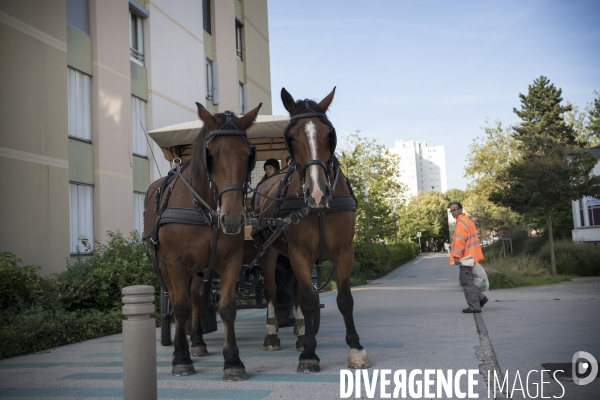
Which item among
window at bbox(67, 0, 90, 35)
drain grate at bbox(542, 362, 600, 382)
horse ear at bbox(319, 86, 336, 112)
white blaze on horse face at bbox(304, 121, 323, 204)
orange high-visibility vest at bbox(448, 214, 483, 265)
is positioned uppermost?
window at bbox(67, 0, 90, 35)

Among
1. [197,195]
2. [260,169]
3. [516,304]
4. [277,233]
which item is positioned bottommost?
[516,304]

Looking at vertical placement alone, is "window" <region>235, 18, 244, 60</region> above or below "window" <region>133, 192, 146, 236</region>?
above

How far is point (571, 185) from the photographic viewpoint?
20.2 metres

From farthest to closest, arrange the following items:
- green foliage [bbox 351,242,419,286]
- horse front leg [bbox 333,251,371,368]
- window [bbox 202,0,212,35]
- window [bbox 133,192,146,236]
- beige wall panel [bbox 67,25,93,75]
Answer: green foliage [bbox 351,242,419,286], window [bbox 202,0,212,35], window [bbox 133,192,146,236], beige wall panel [bbox 67,25,93,75], horse front leg [bbox 333,251,371,368]

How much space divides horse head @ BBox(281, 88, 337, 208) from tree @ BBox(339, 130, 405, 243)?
73.6 ft

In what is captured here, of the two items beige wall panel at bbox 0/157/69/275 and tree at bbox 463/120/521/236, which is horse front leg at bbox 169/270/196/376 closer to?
beige wall panel at bbox 0/157/69/275

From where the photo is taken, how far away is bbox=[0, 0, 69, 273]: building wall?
1269cm

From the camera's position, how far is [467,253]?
1142 centimetres

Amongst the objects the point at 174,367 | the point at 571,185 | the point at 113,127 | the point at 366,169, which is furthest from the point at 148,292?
the point at 366,169

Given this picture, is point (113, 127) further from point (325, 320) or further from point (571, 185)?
point (571, 185)

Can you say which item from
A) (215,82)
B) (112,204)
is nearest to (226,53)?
(215,82)

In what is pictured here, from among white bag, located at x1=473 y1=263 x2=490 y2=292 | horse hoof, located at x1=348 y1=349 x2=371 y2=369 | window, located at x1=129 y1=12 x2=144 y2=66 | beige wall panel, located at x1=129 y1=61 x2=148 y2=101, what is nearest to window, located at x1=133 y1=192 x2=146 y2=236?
beige wall panel, located at x1=129 y1=61 x2=148 y2=101

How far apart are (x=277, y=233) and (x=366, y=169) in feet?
85.1

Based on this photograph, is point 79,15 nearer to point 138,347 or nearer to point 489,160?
point 138,347
